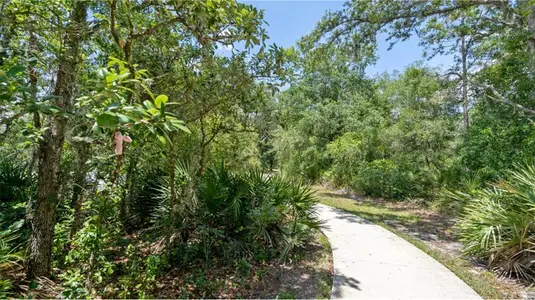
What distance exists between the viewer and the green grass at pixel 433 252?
368cm

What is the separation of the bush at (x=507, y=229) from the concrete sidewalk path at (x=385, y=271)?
2.81 ft

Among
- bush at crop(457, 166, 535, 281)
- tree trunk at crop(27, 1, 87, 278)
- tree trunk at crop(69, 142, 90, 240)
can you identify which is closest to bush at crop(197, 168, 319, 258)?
tree trunk at crop(69, 142, 90, 240)

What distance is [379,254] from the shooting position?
478 centimetres

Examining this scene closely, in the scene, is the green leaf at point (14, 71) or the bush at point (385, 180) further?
the bush at point (385, 180)

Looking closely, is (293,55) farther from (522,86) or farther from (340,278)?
(522,86)

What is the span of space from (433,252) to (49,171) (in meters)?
6.32

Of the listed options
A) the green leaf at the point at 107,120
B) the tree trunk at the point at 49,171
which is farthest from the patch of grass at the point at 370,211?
the green leaf at the point at 107,120

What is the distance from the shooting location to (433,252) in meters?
4.96

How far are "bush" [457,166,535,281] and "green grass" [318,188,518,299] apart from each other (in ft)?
1.11

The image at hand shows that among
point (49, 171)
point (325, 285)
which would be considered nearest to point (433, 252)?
point (325, 285)

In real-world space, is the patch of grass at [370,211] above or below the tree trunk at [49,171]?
below

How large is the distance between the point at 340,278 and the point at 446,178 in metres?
7.35

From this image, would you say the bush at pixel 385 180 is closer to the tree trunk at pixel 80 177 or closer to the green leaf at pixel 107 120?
the tree trunk at pixel 80 177

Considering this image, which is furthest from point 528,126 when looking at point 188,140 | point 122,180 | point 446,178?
point 122,180
